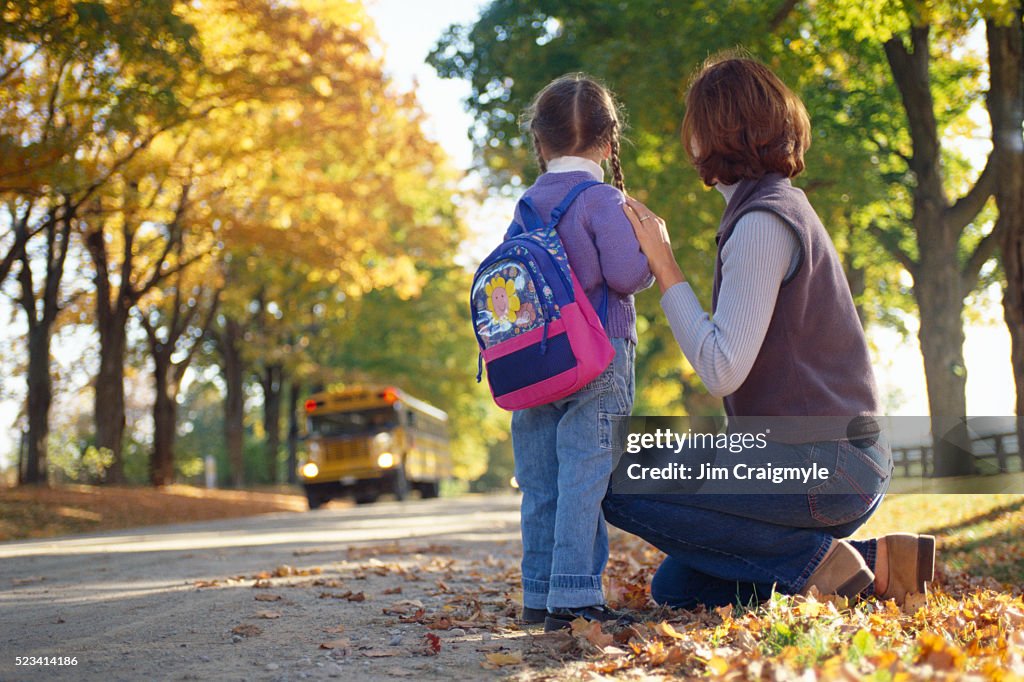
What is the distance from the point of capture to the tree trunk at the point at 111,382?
72.8 feet

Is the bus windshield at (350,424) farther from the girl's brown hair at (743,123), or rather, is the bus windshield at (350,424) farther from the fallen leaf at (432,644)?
the girl's brown hair at (743,123)

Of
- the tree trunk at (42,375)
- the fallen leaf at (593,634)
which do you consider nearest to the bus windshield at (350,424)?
the tree trunk at (42,375)

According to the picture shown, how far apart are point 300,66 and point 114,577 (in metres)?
11.6

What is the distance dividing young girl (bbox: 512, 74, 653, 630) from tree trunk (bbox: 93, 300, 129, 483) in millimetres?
19649

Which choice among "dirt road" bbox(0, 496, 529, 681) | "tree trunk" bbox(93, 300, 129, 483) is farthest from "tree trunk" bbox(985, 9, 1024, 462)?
"tree trunk" bbox(93, 300, 129, 483)

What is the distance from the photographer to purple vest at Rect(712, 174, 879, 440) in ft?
11.5

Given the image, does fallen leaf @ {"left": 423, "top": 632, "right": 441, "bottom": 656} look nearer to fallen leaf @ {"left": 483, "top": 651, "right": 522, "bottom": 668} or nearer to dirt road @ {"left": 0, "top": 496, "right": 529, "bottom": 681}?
dirt road @ {"left": 0, "top": 496, "right": 529, "bottom": 681}

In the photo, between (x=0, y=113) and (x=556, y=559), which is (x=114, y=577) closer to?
(x=556, y=559)

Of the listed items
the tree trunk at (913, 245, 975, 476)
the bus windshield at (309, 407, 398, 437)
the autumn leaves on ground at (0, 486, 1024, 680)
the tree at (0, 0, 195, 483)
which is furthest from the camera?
the bus windshield at (309, 407, 398, 437)

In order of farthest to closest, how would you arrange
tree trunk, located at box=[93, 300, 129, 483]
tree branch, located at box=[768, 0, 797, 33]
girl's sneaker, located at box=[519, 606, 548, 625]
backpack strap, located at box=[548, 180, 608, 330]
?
1. tree trunk, located at box=[93, 300, 129, 483]
2. tree branch, located at box=[768, 0, 797, 33]
3. girl's sneaker, located at box=[519, 606, 548, 625]
4. backpack strap, located at box=[548, 180, 608, 330]

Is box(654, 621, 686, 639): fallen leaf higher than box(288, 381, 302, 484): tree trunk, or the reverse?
Answer: box(288, 381, 302, 484): tree trunk

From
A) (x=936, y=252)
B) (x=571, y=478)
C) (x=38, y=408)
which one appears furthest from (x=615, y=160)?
(x=38, y=408)

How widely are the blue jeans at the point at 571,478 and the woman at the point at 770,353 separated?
18 cm

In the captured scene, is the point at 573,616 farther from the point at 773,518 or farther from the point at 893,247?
the point at 893,247
